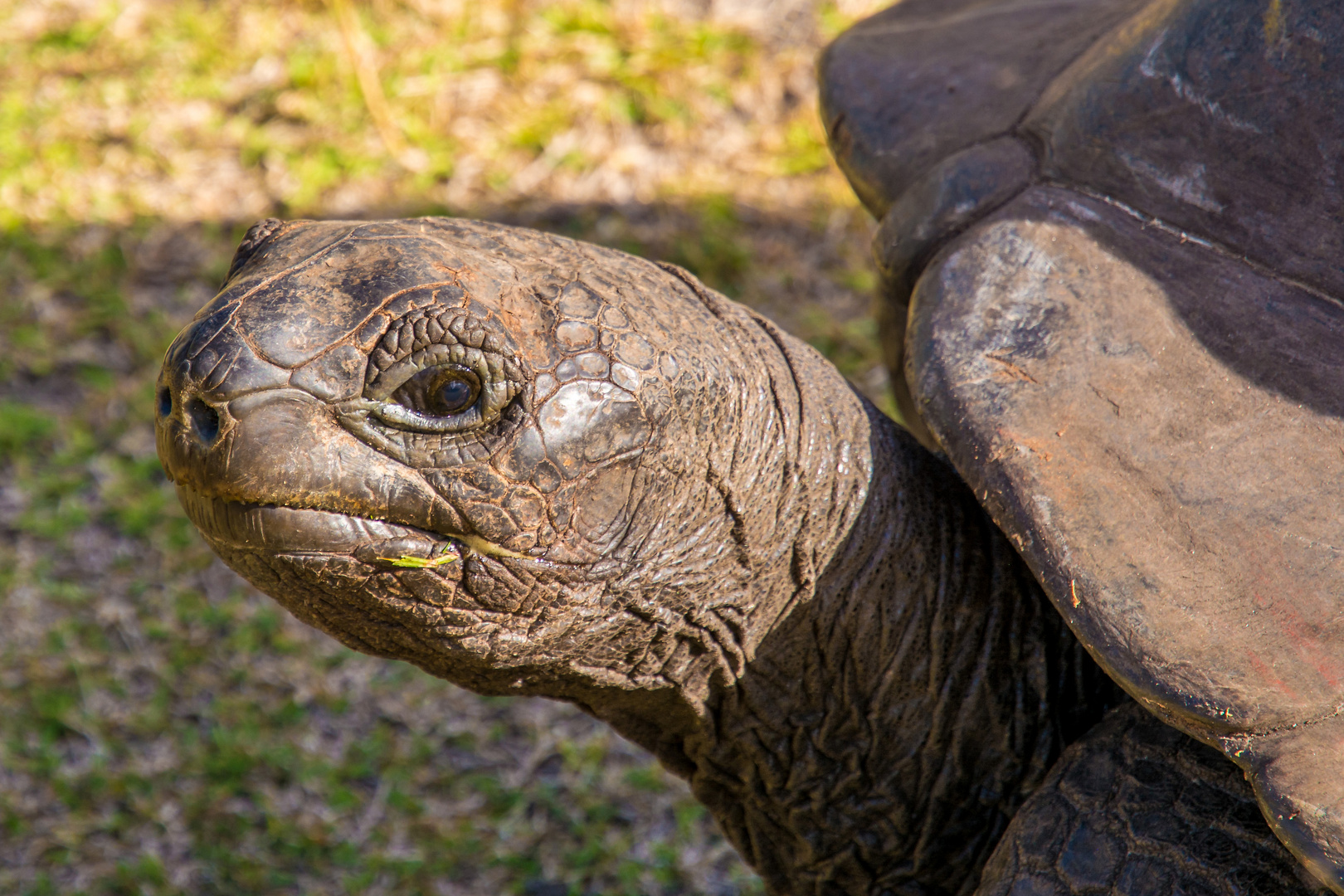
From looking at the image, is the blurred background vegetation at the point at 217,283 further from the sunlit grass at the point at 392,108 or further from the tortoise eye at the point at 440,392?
the tortoise eye at the point at 440,392

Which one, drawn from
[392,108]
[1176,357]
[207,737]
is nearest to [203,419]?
[1176,357]

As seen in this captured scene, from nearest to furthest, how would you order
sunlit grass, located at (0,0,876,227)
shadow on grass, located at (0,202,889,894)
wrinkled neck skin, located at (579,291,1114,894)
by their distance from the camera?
wrinkled neck skin, located at (579,291,1114,894) < shadow on grass, located at (0,202,889,894) < sunlit grass, located at (0,0,876,227)

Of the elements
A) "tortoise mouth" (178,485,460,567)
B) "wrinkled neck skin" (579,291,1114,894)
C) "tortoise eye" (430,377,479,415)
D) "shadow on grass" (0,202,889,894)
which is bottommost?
"shadow on grass" (0,202,889,894)

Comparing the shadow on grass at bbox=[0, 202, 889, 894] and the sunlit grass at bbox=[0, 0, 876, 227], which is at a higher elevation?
the sunlit grass at bbox=[0, 0, 876, 227]

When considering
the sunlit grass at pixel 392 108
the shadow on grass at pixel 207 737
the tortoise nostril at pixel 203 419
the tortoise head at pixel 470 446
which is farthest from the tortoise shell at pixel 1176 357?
the sunlit grass at pixel 392 108

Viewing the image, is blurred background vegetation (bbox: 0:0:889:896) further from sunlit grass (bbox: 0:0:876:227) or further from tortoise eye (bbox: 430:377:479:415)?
tortoise eye (bbox: 430:377:479:415)

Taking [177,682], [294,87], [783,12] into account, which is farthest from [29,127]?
[783,12]

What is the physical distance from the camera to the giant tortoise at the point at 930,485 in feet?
4.84

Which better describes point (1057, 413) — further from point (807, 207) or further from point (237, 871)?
point (807, 207)

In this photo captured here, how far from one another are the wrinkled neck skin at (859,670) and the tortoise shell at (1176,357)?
10.6 inches

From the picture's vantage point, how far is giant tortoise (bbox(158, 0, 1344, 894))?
1.48 metres

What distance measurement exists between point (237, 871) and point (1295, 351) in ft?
9.89

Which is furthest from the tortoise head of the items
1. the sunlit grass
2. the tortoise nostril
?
the sunlit grass

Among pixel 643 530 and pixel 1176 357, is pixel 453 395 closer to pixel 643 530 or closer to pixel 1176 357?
pixel 643 530
